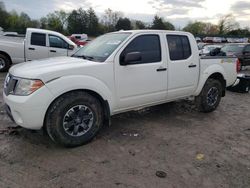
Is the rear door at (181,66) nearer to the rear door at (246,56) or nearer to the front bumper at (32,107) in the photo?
the front bumper at (32,107)

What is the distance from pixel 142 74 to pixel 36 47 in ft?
27.3

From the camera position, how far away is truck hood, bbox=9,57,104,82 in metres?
3.91

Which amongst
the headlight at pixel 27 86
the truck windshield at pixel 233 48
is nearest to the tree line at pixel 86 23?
the truck windshield at pixel 233 48

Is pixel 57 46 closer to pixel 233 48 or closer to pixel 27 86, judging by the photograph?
pixel 27 86

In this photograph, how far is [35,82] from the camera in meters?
3.84

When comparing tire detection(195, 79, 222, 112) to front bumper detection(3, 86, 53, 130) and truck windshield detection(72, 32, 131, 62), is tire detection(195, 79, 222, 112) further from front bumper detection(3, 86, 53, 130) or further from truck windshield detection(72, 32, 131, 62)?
front bumper detection(3, 86, 53, 130)

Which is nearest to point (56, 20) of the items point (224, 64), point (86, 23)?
point (86, 23)

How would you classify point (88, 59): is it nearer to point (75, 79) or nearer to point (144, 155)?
point (75, 79)

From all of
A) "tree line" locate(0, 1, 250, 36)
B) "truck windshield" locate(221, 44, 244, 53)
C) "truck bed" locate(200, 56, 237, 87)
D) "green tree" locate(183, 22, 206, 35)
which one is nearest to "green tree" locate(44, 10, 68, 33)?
"tree line" locate(0, 1, 250, 36)

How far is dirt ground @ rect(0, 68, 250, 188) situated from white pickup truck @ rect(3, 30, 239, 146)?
43 centimetres

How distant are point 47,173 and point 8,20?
74.2 m

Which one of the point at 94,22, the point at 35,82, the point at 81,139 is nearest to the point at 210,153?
the point at 81,139

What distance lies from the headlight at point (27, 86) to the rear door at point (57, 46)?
27.2ft

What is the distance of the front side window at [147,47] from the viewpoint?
4.88m
